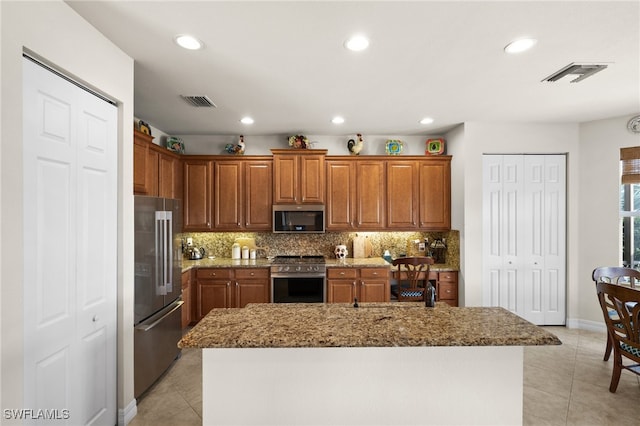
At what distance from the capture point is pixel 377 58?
235 centimetres

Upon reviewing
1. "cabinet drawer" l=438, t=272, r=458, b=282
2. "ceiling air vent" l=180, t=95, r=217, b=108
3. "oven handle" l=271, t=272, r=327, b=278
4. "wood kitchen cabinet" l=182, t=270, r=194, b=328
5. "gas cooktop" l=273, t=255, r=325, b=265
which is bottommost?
"wood kitchen cabinet" l=182, t=270, r=194, b=328

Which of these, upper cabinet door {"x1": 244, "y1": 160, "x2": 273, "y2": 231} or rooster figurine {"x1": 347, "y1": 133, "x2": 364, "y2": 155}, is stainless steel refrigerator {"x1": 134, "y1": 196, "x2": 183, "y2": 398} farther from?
rooster figurine {"x1": 347, "y1": 133, "x2": 364, "y2": 155}

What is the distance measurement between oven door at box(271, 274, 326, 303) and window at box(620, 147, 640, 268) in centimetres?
389

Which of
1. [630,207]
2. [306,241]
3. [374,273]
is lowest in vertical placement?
[374,273]

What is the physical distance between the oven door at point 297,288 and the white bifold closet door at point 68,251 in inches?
83.4

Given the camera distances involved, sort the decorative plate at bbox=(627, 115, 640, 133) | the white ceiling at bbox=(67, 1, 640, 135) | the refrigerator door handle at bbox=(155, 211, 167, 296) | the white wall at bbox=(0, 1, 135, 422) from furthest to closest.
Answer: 1. the decorative plate at bbox=(627, 115, 640, 133)
2. the refrigerator door handle at bbox=(155, 211, 167, 296)
3. the white ceiling at bbox=(67, 1, 640, 135)
4. the white wall at bbox=(0, 1, 135, 422)

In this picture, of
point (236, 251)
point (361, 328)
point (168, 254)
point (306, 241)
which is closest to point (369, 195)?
point (306, 241)

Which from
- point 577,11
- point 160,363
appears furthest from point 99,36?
point 577,11

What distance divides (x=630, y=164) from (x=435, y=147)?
2300mm

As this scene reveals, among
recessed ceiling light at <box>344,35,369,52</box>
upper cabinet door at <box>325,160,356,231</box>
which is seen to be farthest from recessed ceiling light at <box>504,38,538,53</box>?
upper cabinet door at <box>325,160,356,231</box>

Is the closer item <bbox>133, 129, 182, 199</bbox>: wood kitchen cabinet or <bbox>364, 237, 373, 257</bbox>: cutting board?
<bbox>133, 129, 182, 199</bbox>: wood kitchen cabinet

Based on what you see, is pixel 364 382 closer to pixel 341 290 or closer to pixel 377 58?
pixel 377 58

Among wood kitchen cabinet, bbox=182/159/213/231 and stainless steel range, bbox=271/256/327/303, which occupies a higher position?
wood kitchen cabinet, bbox=182/159/213/231

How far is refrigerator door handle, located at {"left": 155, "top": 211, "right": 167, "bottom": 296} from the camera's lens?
9.13 feet
